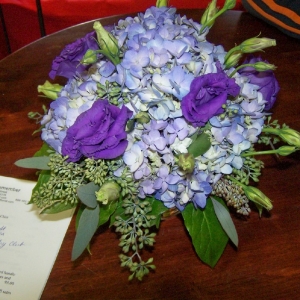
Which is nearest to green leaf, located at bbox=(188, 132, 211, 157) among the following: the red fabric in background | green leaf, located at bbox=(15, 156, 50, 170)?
green leaf, located at bbox=(15, 156, 50, 170)

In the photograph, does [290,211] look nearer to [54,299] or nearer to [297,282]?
[297,282]

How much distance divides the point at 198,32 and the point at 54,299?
45 centimetres

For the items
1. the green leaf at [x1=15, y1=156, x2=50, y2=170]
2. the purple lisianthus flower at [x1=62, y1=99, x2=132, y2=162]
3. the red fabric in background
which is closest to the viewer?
the purple lisianthus flower at [x1=62, y1=99, x2=132, y2=162]

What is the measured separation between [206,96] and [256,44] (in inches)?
4.1

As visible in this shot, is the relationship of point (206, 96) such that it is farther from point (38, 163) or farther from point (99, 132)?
point (38, 163)

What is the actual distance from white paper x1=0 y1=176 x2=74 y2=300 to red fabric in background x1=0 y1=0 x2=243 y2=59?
903mm

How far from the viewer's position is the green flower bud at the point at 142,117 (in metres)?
0.57

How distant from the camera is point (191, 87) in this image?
1.82ft

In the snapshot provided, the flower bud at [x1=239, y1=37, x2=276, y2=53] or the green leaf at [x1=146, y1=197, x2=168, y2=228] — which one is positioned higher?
the flower bud at [x1=239, y1=37, x2=276, y2=53]

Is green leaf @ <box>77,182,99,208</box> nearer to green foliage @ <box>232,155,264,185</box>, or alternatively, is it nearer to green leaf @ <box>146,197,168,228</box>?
green leaf @ <box>146,197,168,228</box>

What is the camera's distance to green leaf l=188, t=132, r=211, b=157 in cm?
57

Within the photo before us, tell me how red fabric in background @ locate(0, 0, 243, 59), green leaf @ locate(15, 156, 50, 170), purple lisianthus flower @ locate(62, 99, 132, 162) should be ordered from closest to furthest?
purple lisianthus flower @ locate(62, 99, 132, 162), green leaf @ locate(15, 156, 50, 170), red fabric in background @ locate(0, 0, 243, 59)

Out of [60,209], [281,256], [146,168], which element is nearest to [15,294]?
[60,209]

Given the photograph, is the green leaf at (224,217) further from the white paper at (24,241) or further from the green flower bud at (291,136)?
the white paper at (24,241)
